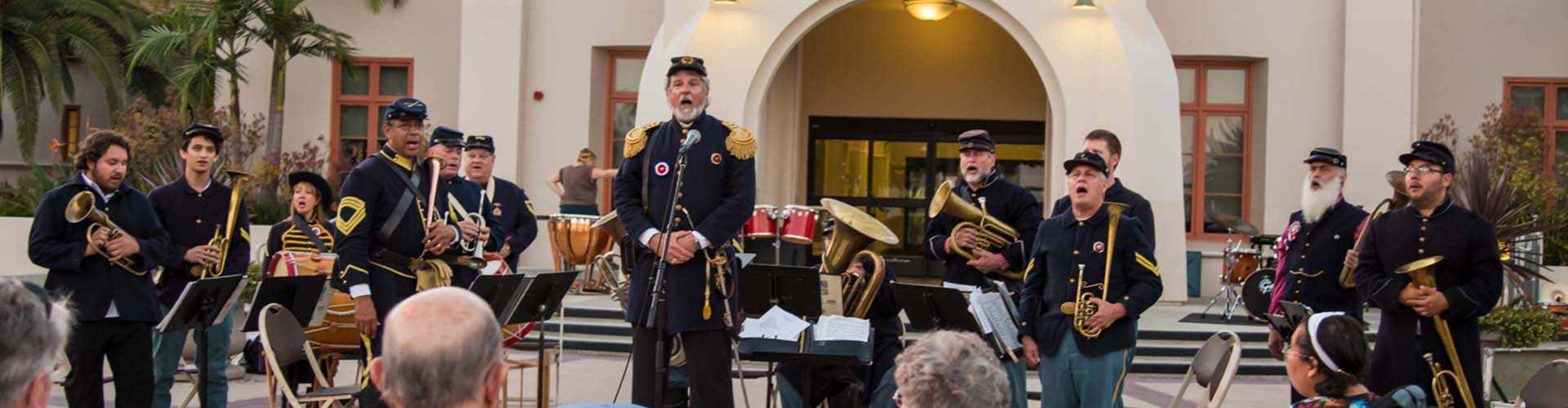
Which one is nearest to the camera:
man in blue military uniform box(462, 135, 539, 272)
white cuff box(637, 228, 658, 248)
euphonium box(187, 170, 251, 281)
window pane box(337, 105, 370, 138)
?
white cuff box(637, 228, 658, 248)

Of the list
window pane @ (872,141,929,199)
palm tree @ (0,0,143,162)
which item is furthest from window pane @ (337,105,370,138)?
window pane @ (872,141,929,199)

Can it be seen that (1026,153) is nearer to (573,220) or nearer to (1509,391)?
(573,220)

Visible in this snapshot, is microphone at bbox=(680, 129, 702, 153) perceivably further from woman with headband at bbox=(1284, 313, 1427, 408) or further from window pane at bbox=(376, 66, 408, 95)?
window pane at bbox=(376, 66, 408, 95)

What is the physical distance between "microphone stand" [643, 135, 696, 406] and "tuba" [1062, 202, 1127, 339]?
1789mm

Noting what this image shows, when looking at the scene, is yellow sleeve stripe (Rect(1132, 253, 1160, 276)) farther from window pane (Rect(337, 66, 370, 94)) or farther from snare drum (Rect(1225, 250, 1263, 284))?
window pane (Rect(337, 66, 370, 94))

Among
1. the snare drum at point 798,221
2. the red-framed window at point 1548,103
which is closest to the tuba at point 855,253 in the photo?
the snare drum at point 798,221

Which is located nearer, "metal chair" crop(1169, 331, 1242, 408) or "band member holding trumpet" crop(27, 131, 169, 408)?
"metal chair" crop(1169, 331, 1242, 408)

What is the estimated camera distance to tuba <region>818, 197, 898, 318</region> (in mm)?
7070

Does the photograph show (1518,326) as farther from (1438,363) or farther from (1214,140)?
(1214,140)

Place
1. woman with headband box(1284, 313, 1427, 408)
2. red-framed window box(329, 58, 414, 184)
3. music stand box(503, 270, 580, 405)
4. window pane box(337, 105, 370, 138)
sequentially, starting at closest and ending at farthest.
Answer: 1. woman with headband box(1284, 313, 1427, 408)
2. music stand box(503, 270, 580, 405)
3. red-framed window box(329, 58, 414, 184)
4. window pane box(337, 105, 370, 138)

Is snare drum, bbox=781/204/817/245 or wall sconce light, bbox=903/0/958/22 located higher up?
wall sconce light, bbox=903/0/958/22

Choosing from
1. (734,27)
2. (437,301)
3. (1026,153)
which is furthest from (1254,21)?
(437,301)

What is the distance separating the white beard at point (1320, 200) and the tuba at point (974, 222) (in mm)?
1703

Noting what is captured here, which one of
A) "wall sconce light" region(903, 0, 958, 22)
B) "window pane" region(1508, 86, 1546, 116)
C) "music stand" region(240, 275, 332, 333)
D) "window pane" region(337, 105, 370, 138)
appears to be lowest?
"music stand" region(240, 275, 332, 333)
